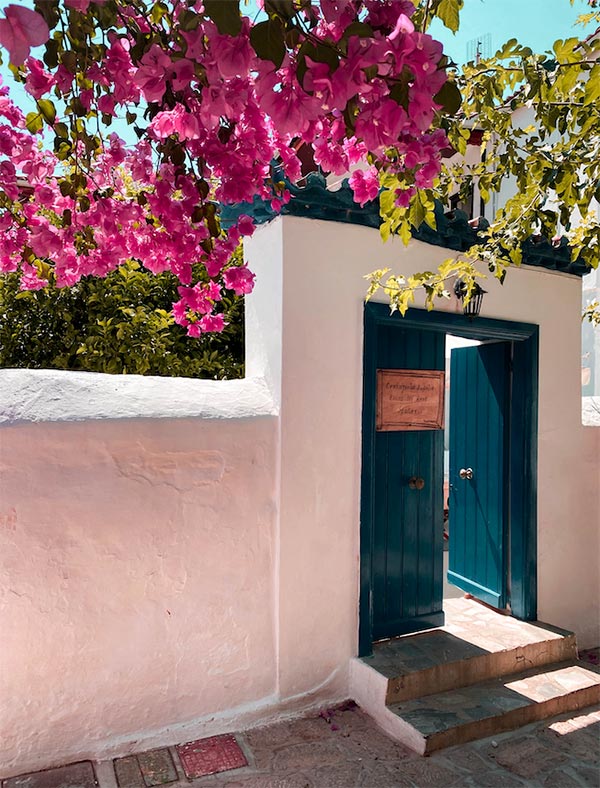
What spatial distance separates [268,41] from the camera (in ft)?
3.66

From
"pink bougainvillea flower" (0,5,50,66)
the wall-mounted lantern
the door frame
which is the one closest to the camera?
"pink bougainvillea flower" (0,5,50,66)

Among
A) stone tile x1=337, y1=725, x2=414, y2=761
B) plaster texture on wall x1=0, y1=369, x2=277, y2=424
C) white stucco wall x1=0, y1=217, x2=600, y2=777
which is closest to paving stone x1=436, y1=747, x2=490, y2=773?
stone tile x1=337, y1=725, x2=414, y2=761

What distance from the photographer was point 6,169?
6.36 feet

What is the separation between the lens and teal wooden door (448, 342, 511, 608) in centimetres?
441

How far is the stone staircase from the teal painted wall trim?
273cm

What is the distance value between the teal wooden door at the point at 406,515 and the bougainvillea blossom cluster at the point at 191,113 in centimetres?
185

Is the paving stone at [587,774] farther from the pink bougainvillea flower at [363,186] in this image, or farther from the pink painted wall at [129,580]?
the pink bougainvillea flower at [363,186]

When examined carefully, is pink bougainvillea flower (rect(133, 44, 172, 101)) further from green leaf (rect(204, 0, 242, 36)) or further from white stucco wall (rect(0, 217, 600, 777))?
white stucco wall (rect(0, 217, 600, 777))

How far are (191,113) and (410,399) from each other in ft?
9.20

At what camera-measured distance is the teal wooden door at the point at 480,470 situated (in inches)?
174

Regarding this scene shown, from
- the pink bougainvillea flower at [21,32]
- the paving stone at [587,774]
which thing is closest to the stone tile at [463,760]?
the paving stone at [587,774]

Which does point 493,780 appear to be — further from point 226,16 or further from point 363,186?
point 226,16

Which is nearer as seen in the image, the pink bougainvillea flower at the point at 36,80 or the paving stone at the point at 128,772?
the pink bougainvillea flower at the point at 36,80

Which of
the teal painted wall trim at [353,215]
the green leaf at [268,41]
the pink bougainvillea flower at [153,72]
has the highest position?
the teal painted wall trim at [353,215]
